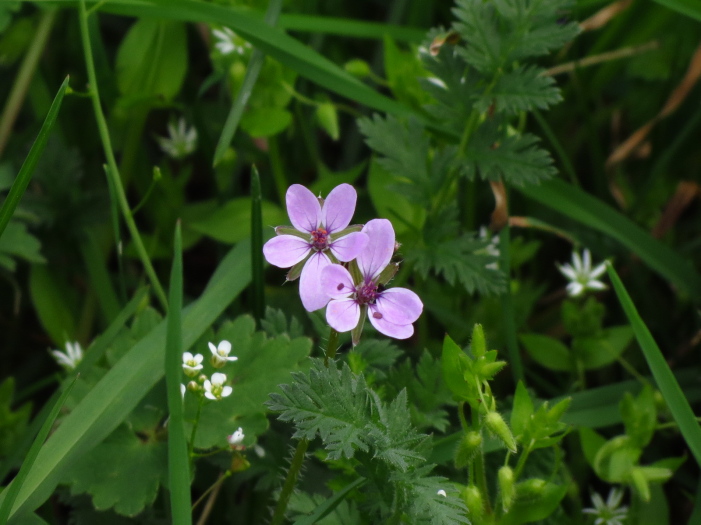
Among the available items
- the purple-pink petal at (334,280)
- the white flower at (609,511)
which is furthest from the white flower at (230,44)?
the white flower at (609,511)

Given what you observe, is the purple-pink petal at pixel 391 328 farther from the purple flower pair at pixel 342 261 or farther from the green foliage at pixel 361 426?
the green foliage at pixel 361 426

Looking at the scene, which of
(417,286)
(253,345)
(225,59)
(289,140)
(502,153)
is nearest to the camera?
(253,345)

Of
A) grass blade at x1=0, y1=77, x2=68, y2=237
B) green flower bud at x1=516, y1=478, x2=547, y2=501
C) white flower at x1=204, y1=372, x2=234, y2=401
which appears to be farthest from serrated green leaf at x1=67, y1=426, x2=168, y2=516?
green flower bud at x1=516, y1=478, x2=547, y2=501

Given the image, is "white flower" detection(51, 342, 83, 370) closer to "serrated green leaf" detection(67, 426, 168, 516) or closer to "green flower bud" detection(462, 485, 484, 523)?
"serrated green leaf" detection(67, 426, 168, 516)

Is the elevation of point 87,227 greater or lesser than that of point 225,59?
lesser

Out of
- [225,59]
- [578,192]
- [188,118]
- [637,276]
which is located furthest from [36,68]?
[637,276]

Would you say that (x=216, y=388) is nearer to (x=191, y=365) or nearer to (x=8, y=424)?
(x=191, y=365)

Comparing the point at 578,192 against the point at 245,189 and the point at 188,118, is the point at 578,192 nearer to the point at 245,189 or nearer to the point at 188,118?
the point at 245,189
